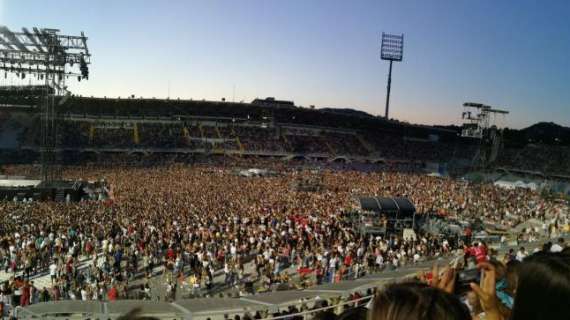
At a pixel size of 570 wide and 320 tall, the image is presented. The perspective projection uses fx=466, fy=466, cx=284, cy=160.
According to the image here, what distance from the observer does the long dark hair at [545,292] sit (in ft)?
4.44

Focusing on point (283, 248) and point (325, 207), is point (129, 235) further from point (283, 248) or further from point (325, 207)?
point (325, 207)

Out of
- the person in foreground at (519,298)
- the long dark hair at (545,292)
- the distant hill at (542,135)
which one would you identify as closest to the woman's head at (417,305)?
the person in foreground at (519,298)

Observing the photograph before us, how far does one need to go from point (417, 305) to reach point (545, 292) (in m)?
0.50

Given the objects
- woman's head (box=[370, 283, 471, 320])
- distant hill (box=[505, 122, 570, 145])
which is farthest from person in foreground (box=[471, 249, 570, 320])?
distant hill (box=[505, 122, 570, 145])

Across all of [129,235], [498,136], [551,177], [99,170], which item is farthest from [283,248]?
[498,136]

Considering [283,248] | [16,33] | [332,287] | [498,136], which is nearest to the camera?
[332,287]

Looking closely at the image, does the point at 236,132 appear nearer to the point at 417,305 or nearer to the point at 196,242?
the point at 196,242

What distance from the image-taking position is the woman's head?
1136 millimetres

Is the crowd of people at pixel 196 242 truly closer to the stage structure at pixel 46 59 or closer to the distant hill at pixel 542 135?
the stage structure at pixel 46 59

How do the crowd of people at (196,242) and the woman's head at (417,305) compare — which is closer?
the woman's head at (417,305)

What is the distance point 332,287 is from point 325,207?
14.5 metres

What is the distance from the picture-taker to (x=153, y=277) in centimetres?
1279

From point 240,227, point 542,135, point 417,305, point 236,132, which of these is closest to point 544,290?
point 417,305

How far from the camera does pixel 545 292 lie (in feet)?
4.51
